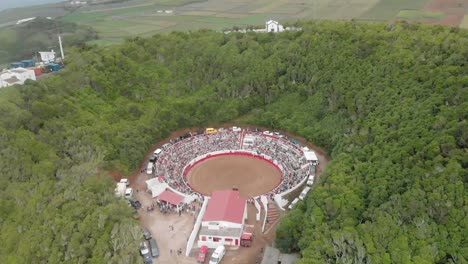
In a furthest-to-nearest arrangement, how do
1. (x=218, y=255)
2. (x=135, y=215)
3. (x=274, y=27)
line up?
(x=274, y=27)
(x=135, y=215)
(x=218, y=255)

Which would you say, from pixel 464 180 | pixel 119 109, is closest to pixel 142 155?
pixel 119 109

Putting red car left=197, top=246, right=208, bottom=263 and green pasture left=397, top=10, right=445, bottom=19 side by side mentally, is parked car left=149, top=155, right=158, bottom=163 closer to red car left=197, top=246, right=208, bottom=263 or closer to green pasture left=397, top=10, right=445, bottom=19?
red car left=197, top=246, right=208, bottom=263

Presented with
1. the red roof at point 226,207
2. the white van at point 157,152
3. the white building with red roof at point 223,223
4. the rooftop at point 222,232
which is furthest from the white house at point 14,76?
the rooftop at point 222,232

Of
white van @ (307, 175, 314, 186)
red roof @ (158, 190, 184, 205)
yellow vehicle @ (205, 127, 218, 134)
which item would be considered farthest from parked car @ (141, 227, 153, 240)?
yellow vehicle @ (205, 127, 218, 134)

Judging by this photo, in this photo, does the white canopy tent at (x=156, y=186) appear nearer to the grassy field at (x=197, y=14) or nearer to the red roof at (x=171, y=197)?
the red roof at (x=171, y=197)

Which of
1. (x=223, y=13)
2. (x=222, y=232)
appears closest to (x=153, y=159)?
(x=222, y=232)

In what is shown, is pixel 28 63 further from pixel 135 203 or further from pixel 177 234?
pixel 177 234

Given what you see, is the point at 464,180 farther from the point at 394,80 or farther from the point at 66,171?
the point at 66,171
